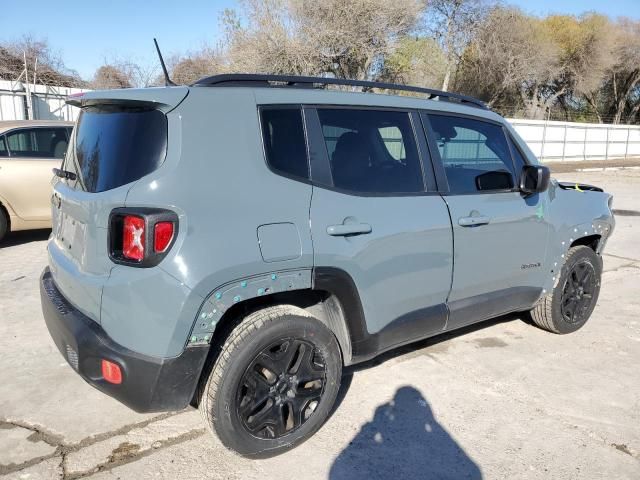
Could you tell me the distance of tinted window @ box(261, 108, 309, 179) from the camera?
2654 mm

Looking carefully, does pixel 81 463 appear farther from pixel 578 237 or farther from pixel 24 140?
pixel 24 140

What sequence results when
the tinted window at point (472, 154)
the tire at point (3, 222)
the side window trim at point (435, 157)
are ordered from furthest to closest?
the tire at point (3, 222) → the tinted window at point (472, 154) → the side window trim at point (435, 157)

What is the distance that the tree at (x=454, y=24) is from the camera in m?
30.3

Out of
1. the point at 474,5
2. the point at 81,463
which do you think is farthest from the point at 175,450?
the point at 474,5

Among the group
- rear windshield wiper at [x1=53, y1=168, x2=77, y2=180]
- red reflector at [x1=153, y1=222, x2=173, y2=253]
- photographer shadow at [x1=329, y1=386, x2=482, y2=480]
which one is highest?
rear windshield wiper at [x1=53, y1=168, x2=77, y2=180]

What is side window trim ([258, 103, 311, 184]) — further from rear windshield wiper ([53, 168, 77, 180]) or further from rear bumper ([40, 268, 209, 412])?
rear windshield wiper ([53, 168, 77, 180])

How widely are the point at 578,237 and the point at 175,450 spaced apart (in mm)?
3290

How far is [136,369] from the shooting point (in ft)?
7.67

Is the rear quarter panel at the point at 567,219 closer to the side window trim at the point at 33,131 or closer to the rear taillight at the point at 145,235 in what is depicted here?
the rear taillight at the point at 145,235

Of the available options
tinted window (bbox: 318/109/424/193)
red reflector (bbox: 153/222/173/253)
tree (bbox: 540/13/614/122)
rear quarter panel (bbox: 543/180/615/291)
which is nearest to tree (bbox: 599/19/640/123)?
tree (bbox: 540/13/614/122)

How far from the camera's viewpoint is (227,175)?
2.48 meters

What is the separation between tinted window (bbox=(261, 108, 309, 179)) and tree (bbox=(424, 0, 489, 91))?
1158 inches

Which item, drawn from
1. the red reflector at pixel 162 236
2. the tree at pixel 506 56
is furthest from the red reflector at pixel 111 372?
the tree at pixel 506 56

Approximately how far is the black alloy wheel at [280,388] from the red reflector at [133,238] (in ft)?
2.42
